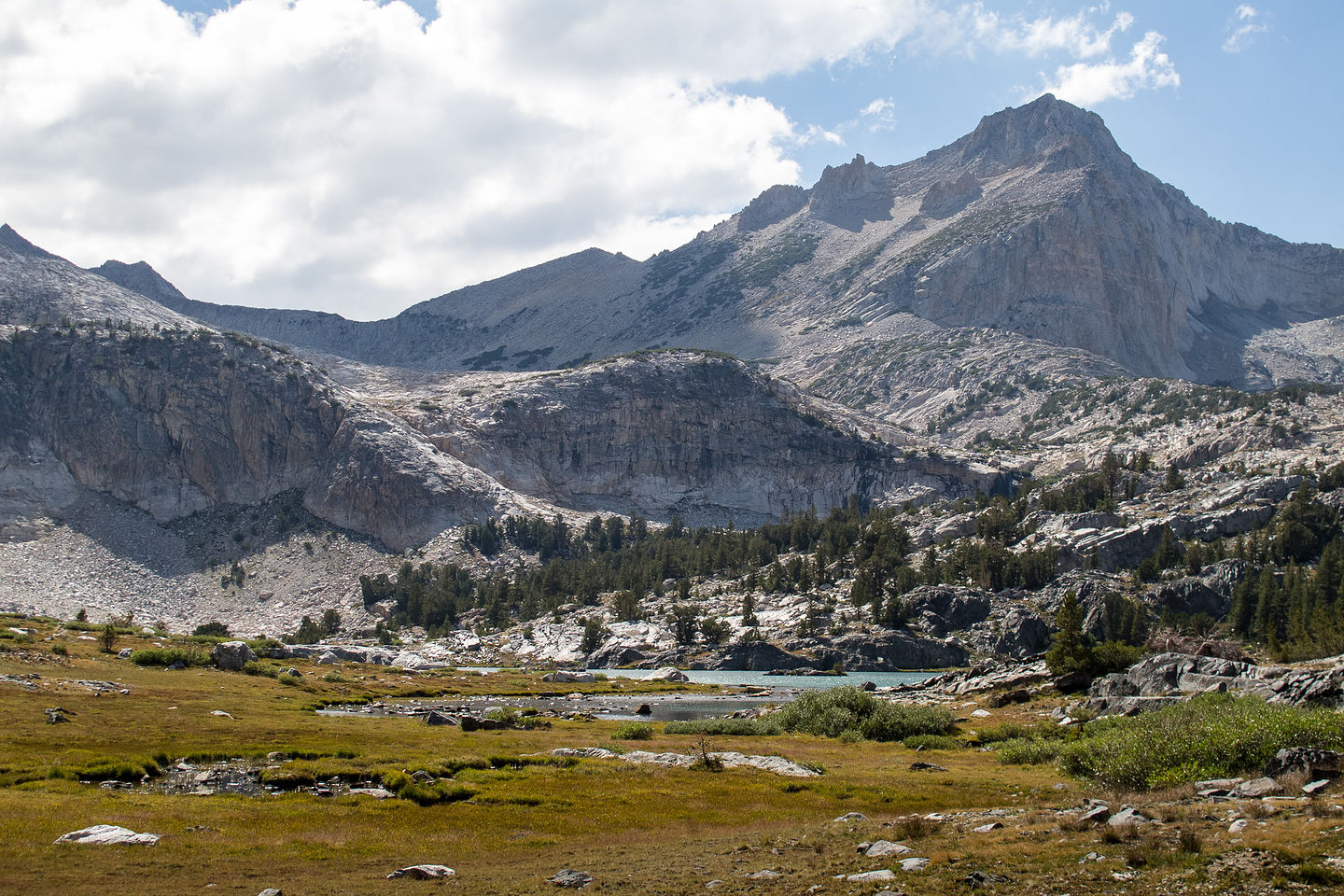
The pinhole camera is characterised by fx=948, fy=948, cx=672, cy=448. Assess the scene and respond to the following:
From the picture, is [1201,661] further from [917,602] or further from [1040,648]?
[917,602]

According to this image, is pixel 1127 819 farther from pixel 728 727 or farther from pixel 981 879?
pixel 728 727

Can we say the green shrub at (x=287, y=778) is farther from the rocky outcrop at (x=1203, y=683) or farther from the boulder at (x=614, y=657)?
the boulder at (x=614, y=657)

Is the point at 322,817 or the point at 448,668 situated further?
the point at 448,668

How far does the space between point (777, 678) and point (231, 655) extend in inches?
2990

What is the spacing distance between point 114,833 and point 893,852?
22307 millimetres

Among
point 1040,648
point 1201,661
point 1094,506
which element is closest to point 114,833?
point 1201,661

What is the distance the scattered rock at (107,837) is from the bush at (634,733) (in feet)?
108

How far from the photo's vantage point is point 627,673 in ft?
467

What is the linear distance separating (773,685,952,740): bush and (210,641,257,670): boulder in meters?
50.9

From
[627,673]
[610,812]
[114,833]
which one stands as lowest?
[627,673]

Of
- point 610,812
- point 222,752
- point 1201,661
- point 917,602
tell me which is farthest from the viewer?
point 917,602

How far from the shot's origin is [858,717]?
6569cm

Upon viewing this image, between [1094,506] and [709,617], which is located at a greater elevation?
[1094,506]

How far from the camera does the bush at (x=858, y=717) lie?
6312 cm
